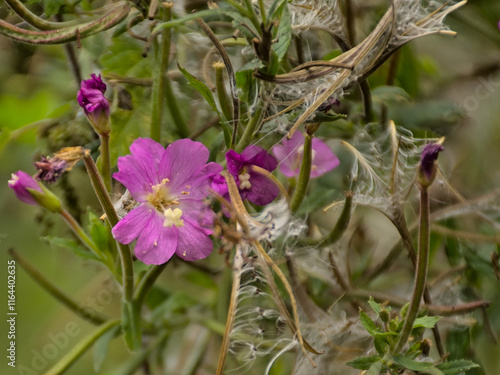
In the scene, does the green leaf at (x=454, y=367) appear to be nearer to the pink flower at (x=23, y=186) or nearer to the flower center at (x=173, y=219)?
the flower center at (x=173, y=219)

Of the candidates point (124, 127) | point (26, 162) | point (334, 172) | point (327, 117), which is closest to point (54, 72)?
point (26, 162)

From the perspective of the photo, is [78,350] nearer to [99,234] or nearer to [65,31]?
[99,234]

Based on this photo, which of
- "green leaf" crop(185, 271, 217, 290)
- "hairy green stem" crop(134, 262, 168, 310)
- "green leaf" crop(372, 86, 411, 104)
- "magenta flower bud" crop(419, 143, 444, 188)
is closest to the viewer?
"magenta flower bud" crop(419, 143, 444, 188)

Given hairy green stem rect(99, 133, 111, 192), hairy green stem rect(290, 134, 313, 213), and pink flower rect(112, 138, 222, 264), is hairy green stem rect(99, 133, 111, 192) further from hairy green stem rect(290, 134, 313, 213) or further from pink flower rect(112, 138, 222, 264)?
hairy green stem rect(290, 134, 313, 213)

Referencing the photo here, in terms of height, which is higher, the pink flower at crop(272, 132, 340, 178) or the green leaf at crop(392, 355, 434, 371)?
the pink flower at crop(272, 132, 340, 178)

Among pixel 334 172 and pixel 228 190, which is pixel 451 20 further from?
pixel 228 190

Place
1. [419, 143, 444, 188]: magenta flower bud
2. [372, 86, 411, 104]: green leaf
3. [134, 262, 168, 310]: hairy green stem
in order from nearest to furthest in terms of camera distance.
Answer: [419, 143, 444, 188]: magenta flower bud, [134, 262, 168, 310]: hairy green stem, [372, 86, 411, 104]: green leaf

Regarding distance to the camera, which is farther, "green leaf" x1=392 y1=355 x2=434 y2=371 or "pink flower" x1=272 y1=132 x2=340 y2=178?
"pink flower" x1=272 y1=132 x2=340 y2=178

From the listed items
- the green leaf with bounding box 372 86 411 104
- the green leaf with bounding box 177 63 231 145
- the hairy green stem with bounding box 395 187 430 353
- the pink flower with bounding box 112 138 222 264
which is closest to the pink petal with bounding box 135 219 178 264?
the pink flower with bounding box 112 138 222 264
